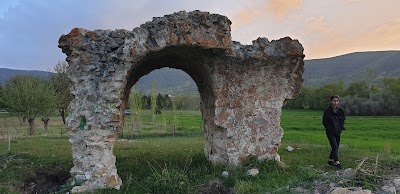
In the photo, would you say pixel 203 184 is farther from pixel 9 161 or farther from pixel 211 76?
pixel 9 161

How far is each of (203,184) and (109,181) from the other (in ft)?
6.53

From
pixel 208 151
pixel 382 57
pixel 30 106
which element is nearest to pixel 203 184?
pixel 208 151

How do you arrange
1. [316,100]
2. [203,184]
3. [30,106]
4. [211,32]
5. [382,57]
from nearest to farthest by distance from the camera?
[203,184] < [211,32] < [30,106] < [316,100] < [382,57]

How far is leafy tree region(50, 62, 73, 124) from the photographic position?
29706 millimetres

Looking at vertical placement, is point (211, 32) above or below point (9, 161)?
above

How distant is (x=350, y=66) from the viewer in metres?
122

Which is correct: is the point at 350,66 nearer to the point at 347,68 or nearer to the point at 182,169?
the point at 347,68

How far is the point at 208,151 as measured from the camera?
11297mm

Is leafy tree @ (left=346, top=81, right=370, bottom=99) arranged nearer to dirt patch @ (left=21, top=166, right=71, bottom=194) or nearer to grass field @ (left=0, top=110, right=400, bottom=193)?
grass field @ (left=0, top=110, right=400, bottom=193)

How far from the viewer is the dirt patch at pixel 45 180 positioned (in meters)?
9.20

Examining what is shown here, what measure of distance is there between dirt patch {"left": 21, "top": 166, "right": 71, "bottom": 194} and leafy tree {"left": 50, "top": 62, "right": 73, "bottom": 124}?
19150mm

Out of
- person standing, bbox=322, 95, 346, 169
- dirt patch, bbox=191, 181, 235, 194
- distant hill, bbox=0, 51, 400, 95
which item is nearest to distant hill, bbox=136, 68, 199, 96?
distant hill, bbox=0, 51, 400, 95

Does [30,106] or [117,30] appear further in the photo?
[30,106]

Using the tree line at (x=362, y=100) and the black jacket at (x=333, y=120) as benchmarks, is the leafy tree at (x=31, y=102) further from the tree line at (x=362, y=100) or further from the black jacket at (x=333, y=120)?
the tree line at (x=362, y=100)
